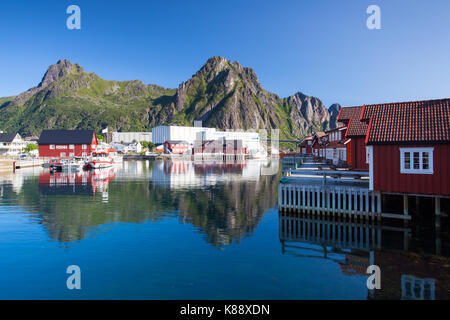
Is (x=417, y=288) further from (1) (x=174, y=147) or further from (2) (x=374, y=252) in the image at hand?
(1) (x=174, y=147)

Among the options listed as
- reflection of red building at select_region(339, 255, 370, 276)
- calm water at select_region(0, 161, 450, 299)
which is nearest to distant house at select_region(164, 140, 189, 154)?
calm water at select_region(0, 161, 450, 299)

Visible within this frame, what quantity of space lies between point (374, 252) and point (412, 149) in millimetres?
7891

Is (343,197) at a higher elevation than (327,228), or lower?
higher

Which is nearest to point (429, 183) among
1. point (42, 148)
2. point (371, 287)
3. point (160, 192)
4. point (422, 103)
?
point (422, 103)

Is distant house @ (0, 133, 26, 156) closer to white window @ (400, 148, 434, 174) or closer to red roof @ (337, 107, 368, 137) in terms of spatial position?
red roof @ (337, 107, 368, 137)

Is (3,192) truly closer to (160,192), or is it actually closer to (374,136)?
(160,192)

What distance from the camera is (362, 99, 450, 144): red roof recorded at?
20891mm

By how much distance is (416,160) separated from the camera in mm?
21266

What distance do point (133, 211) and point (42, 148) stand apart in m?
111

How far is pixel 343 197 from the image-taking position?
24.7m

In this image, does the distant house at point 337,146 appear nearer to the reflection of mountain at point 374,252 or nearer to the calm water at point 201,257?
the calm water at point 201,257

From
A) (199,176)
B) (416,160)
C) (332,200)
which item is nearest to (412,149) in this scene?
(416,160)

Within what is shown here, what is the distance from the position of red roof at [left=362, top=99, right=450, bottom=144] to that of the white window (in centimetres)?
72

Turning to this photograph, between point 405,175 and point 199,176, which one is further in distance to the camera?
point 199,176
